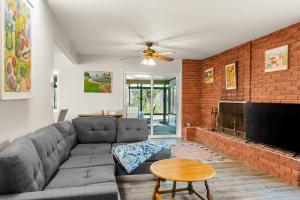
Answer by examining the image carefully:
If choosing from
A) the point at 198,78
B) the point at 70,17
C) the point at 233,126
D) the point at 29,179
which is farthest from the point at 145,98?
the point at 29,179

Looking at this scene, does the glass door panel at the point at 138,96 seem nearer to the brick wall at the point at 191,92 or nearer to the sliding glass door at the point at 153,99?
the sliding glass door at the point at 153,99

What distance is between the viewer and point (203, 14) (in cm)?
313

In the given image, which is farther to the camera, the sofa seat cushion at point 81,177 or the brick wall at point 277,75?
the brick wall at point 277,75

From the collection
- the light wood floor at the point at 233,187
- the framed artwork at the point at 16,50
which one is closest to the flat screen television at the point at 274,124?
the light wood floor at the point at 233,187

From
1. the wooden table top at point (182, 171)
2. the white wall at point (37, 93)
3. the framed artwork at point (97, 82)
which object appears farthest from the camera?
the framed artwork at point (97, 82)

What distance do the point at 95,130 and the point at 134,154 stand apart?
1.12 meters

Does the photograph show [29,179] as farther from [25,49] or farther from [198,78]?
[198,78]

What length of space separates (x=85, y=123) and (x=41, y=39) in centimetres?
172

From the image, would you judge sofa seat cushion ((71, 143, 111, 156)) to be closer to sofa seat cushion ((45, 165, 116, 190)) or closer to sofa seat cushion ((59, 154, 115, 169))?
sofa seat cushion ((59, 154, 115, 169))

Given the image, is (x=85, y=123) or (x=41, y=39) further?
(x=85, y=123)

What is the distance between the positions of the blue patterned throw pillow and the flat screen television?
5.92 ft

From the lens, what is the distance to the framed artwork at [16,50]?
1592 mm

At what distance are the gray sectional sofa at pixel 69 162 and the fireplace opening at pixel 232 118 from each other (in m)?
2.13

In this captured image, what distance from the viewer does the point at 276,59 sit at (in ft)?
12.5
